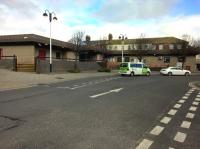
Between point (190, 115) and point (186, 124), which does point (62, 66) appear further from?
point (186, 124)

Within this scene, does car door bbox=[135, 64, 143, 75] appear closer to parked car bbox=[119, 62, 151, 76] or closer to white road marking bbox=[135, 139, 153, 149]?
parked car bbox=[119, 62, 151, 76]

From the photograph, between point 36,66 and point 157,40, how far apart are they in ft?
176

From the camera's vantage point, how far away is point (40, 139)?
6773 mm

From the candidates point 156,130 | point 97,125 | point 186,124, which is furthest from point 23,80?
point 156,130

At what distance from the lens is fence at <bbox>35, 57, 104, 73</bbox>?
35188mm

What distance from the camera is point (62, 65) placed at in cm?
4103

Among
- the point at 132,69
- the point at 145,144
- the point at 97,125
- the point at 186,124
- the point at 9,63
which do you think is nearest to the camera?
the point at 145,144

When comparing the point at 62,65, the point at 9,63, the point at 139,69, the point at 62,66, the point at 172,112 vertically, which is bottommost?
the point at 172,112

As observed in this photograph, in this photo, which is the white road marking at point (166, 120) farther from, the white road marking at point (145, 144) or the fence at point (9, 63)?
the fence at point (9, 63)

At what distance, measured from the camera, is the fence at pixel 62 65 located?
35.2 metres

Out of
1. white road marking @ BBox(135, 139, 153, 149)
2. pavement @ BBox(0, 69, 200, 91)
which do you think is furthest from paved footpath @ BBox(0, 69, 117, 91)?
white road marking @ BBox(135, 139, 153, 149)

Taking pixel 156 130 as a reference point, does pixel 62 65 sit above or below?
above

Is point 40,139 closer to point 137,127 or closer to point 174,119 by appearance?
point 137,127

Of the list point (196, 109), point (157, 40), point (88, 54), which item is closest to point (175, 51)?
point (157, 40)
